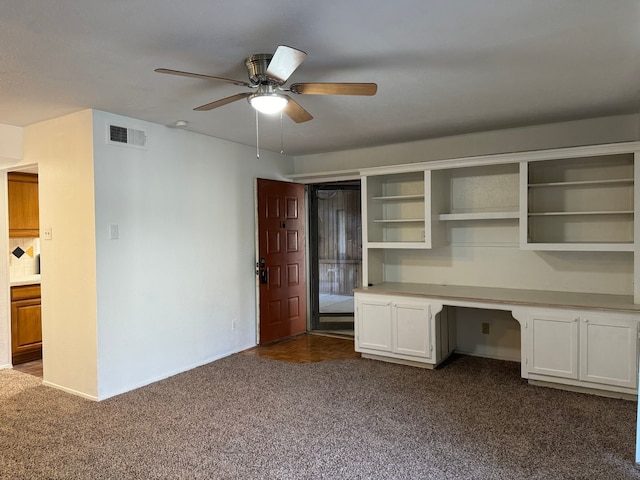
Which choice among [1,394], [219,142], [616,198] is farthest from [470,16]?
[1,394]

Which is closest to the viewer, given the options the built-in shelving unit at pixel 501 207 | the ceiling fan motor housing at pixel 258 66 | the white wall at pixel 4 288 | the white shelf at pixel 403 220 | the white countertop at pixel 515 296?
the ceiling fan motor housing at pixel 258 66

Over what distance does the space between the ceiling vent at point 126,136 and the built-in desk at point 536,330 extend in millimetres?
2607

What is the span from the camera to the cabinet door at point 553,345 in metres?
3.67

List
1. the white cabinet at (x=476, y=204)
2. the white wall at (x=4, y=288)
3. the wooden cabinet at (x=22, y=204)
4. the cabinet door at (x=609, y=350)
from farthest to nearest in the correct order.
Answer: the wooden cabinet at (x=22, y=204), the white wall at (x=4, y=288), the white cabinet at (x=476, y=204), the cabinet door at (x=609, y=350)

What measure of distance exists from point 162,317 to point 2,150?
217 cm

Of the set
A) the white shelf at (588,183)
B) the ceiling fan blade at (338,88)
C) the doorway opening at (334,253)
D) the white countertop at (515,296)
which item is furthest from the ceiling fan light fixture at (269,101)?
the doorway opening at (334,253)

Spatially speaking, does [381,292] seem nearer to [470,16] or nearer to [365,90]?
[365,90]

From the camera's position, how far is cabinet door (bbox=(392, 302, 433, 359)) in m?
4.33

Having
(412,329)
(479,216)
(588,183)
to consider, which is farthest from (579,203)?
(412,329)

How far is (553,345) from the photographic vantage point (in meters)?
3.75

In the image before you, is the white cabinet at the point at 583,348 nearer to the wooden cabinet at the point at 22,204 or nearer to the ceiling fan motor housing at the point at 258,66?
the ceiling fan motor housing at the point at 258,66

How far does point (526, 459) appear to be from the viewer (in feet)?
8.71

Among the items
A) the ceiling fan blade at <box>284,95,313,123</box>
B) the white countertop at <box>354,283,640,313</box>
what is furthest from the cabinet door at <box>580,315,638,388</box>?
the ceiling fan blade at <box>284,95,313,123</box>

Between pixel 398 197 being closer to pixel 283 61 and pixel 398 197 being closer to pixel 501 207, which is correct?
pixel 501 207
